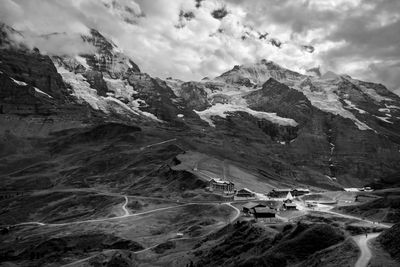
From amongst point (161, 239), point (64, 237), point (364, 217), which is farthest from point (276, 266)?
point (64, 237)

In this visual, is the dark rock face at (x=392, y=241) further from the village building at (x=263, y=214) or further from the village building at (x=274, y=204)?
the village building at (x=274, y=204)

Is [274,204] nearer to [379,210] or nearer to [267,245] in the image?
[379,210]

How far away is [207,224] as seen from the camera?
6403 inches

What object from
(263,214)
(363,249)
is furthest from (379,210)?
(363,249)

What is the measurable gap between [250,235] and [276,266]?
27195 mm

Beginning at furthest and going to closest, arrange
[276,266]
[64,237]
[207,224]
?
[64,237], [207,224], [276,266]

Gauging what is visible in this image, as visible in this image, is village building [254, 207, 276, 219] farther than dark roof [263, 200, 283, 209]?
No

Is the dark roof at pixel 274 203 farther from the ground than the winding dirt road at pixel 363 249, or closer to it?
closer to it

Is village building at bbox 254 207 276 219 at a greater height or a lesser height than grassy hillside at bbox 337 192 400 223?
lesser

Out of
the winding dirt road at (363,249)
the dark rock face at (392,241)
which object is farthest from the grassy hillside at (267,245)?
the dark rock face at (392,241)

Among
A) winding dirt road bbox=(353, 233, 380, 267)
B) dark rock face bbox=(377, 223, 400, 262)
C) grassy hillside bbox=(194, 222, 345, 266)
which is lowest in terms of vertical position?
grassy hillside bbox=(194, 222, 345, 266)

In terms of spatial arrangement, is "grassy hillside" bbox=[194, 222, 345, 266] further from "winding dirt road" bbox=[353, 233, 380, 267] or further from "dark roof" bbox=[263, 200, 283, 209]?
"dark roof" bbox=[263, 200, 283, 209]

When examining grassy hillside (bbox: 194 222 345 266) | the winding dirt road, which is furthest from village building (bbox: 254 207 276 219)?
the winding dirt road

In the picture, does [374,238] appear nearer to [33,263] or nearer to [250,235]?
[250,235]
